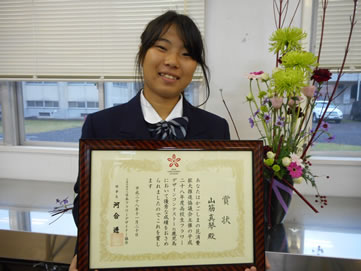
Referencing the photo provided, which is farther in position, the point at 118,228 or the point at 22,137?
the point at 22,137

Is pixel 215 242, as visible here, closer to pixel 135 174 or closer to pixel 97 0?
pixel 135 174

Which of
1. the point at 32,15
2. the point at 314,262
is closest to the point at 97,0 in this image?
the point at 32,15

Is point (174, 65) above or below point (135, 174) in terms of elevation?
above

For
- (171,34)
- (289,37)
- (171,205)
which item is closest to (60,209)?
(171,205)

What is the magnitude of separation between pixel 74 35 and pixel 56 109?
0.54 metres

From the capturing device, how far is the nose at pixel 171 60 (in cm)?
75

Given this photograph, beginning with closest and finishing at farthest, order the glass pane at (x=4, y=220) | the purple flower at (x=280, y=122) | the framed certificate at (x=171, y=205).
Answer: the framed certificate at (x=171, y=205), the purple flower at (x=280, y=122), the glass pane at (x=4, y=220)

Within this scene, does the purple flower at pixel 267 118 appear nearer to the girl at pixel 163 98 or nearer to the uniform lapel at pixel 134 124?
the girl at pixel 163 98

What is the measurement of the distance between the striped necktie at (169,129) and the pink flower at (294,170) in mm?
389

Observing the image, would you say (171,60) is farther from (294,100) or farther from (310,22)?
(310,22)

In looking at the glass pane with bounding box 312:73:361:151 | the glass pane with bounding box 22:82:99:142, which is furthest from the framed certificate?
the glass pane with bounding box 22:82:99:142

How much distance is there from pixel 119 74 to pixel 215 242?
1100 millimetres

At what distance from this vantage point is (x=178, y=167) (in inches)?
24.8

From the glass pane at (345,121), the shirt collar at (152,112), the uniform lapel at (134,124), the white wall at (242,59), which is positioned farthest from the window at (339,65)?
the uniform lapel at (134,124)
